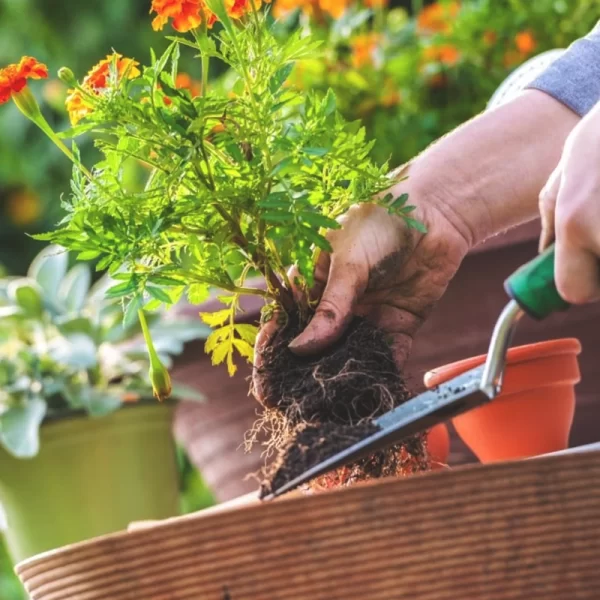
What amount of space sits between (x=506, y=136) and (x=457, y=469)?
64 cm

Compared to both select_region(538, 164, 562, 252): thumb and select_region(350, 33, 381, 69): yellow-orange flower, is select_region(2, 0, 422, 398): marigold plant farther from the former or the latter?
select_region(350, 33, 381, 69): yellow-orange flower

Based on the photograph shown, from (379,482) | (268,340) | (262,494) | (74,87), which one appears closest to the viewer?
(379,482)

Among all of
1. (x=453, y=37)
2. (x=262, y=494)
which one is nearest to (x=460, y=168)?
(x=262, y=494)

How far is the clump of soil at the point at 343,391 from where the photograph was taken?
1.05 meters

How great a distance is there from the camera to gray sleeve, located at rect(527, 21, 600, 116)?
49.9 inches

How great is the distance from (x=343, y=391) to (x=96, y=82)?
0.39 meters

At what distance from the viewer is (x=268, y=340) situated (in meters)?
1.16

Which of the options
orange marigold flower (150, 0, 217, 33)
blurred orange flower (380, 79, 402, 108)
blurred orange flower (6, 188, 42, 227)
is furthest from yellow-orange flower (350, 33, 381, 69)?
blurred orange flower (6, 188, 42, 227)

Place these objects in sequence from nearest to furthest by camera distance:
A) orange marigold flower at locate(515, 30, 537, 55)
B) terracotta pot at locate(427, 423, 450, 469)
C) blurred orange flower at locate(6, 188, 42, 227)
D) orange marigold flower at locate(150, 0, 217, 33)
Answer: orange marigold flower at locate(150, 0, 217, 33)
terracotta pot at locate(427, 423, 450, 469)
orange marigold flower at locate(515, 30, 537, 55)
blurred orange flower at locate(6, 188, 42, 227)

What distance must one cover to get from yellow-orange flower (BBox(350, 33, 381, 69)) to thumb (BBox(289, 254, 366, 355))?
4.13 feet

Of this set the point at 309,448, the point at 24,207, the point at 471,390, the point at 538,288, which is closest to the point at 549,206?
the point at 538,288

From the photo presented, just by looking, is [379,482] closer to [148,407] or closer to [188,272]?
[188,272]

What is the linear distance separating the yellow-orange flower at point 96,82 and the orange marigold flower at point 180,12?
5 cm

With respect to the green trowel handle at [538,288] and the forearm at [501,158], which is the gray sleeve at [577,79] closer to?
the forearm at [501,158]
